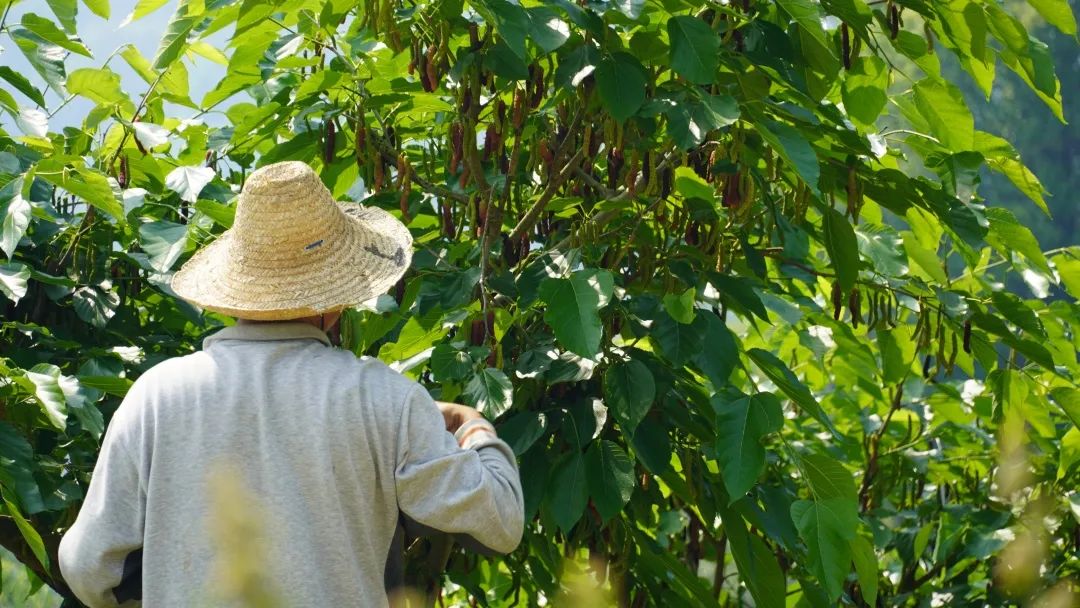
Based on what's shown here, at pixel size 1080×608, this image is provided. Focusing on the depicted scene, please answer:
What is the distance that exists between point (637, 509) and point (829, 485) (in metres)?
0.45

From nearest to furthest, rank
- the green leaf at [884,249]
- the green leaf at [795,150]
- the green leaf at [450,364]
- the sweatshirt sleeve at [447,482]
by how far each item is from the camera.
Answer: the sweatshirt sleeve at [447,482] < the green leaf at [795,150] < the green leaf at [450,364] < the green leaf at [884,249]

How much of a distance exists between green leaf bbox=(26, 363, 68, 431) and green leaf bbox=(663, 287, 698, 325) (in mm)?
821

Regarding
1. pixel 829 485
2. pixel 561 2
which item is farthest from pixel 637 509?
pixel 561 2

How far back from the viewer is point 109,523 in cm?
157

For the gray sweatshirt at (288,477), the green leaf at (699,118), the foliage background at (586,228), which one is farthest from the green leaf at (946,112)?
the gray sweatshirt at (288,477)

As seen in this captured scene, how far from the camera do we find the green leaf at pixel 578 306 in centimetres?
195

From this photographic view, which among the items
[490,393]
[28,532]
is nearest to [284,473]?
[490,393]

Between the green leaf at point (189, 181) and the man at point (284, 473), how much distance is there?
0.66m

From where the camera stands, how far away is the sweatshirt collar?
1.62 m

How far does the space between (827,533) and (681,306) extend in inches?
14.0

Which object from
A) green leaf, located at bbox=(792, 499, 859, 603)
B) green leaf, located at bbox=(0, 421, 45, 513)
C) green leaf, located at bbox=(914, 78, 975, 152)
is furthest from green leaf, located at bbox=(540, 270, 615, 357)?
green leaf, located at bbox=(0, 421, 45, 513)

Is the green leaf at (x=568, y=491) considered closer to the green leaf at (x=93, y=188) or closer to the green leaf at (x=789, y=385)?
the green leaf at (x=789, y=385)

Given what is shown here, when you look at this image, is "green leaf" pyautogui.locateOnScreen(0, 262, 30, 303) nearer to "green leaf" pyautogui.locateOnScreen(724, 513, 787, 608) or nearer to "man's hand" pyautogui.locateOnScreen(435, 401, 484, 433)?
"man's hand" pyautogui.locateOnScreen(435, 401, 484, 433)

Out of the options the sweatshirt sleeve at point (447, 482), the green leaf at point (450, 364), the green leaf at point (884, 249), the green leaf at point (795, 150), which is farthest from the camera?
the green leaf at point (884, 249)
